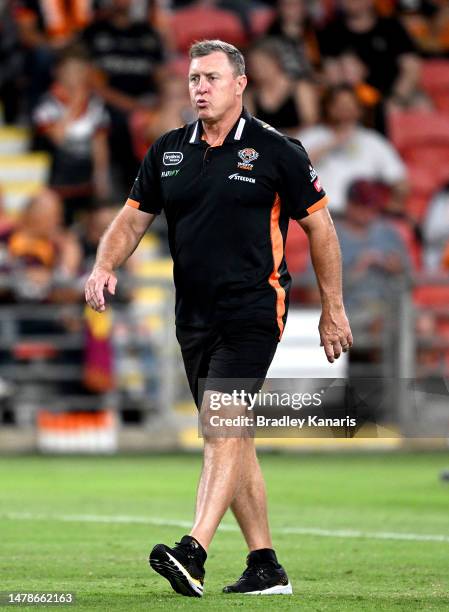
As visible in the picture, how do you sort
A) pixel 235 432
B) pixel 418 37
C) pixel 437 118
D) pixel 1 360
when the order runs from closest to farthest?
pixel 235 432
pixel 1 360
pixel 437 118
pixel 418 37

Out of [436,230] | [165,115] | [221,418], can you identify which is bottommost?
[221,418]

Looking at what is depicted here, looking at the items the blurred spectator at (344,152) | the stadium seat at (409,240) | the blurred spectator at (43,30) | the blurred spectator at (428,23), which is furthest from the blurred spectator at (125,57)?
the blurred spectator at (428,23)

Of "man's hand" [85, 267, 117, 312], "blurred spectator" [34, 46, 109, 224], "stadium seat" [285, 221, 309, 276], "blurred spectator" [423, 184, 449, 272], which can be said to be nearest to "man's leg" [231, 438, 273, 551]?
"man's hand" [85, 267, 117, 312]

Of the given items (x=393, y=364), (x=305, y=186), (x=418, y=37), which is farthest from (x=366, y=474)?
(x=418, y=37)

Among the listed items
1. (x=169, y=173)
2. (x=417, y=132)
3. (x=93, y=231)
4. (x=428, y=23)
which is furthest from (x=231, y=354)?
(x=428, y=23)

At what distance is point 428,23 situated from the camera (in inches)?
899

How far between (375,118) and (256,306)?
45.1 ft

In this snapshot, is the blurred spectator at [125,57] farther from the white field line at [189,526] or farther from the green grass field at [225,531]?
the white field line at [189,526]

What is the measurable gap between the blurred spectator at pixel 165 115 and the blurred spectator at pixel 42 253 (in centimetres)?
202

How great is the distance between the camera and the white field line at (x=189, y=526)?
9273 mm

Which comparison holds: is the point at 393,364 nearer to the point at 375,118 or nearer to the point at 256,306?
the point at 375,118

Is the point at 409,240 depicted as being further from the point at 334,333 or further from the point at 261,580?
the point at 261,580

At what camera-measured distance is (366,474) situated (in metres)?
14.3

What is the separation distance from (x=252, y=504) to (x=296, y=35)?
14397 millimetres
